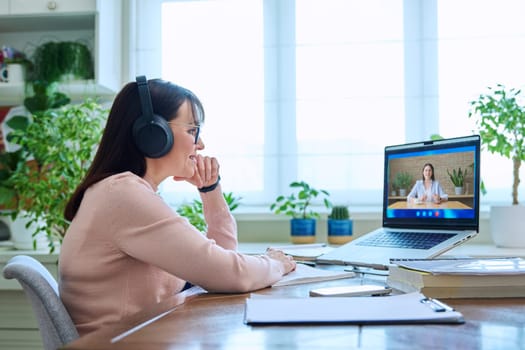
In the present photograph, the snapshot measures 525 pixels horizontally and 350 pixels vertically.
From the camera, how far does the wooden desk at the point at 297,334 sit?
63 cm

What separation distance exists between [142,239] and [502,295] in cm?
64

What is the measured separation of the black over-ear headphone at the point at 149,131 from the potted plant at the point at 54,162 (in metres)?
1.13

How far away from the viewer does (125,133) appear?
1.21 meters

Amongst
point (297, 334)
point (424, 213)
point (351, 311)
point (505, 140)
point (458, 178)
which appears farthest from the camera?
point (505, 140)

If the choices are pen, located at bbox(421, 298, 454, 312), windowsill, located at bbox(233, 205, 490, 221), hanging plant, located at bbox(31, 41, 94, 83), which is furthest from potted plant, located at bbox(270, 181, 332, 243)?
pen, located at bbox(421, 298, 454, 312)

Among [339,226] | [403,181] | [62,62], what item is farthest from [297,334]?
[62,62]

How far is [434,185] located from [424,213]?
88 millimetres

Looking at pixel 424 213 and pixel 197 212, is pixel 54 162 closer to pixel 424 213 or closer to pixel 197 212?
pixel 197 212

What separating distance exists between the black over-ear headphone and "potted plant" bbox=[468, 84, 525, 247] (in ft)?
4.71

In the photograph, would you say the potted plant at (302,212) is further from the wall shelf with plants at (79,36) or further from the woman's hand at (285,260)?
the woman's hand at (285,260)

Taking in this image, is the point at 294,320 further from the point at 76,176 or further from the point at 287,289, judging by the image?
the point at 76,176

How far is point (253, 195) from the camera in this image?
272cm

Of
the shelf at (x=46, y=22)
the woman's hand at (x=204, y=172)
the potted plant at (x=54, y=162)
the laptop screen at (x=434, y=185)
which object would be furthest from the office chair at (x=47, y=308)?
the shelf at (x=46, y=22)

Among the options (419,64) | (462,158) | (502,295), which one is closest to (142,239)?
(502,295)
